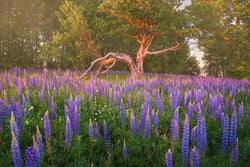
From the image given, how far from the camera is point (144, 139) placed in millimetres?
3318

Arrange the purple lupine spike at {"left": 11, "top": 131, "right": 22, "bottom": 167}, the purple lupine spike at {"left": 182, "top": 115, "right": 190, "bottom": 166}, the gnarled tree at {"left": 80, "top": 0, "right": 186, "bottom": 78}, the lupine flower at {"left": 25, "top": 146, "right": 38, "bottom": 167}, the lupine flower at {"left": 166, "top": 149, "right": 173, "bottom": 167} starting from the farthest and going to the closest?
the gnarled tree at {"left": 80, "top": 0, "right": 186, "bottom": 78}, the purple lupine spike at {"left": 182, "top": 115, "right": 190, "bottom": 166}, the lupine flower at {"left": 166, "top": 149, "right": 173, "bottom": 167}, the purple lupine spike at {"left": 11, "top": 131, "right": 22, "bottom": 167}, the lupine flower at {"left": 25, "top": 146, "right": 38, "bottom": 167}

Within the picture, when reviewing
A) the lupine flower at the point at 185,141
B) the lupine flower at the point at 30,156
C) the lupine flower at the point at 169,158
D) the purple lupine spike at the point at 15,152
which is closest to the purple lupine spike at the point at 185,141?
the lupine flower at the point at 185,141

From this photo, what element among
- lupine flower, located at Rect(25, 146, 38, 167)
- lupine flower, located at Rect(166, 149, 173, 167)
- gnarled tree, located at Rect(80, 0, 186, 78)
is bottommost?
lupine flower, located at Rect(166, 149, 173, 167)

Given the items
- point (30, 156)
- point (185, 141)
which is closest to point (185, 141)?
point (185, 141)

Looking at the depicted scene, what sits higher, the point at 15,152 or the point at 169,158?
the point at 15,152

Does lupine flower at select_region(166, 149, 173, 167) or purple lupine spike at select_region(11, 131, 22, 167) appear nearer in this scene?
purple lupine spike at select_region(11, 131, 22, 167)

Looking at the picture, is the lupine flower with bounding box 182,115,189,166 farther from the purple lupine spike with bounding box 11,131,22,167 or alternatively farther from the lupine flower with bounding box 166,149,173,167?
the purple lupine spike with bounding box 11,131,22,167

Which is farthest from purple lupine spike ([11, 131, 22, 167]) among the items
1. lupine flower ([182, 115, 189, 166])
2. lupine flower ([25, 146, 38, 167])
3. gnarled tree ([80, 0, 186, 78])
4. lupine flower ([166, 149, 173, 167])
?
gnarled tree ([80, 0, 186, 78])

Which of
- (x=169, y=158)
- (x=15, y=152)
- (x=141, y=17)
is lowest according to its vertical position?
(x=169, y=158)

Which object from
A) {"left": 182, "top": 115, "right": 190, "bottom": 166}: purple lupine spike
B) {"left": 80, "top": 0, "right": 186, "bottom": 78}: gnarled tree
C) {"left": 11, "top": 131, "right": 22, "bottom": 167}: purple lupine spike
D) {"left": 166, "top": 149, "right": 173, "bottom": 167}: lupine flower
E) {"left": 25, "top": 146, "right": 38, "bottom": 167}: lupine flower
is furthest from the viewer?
{"left": 80, "top": 0, "right": 186, "bottom": 78}: gnarled tree

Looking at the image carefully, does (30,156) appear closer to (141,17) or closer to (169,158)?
(169,158)

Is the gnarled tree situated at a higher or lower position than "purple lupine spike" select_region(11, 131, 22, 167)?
higher

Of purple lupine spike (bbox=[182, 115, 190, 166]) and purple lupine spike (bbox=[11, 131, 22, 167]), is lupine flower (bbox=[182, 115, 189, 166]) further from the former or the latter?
purple lupine spike (bbox=[11, 131, 22, 167])

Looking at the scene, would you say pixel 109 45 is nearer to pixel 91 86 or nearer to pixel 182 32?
pixel 182 32
